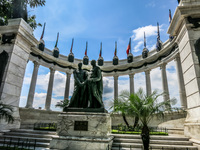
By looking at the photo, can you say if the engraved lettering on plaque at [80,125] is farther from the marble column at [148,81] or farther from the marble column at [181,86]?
the marble column at [148,81]

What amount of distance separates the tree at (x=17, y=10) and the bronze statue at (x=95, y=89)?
8.97m

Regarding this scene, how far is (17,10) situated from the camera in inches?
648

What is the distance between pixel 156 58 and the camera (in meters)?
34.7

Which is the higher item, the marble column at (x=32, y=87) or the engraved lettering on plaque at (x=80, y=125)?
the marble column at (x=32, y=87)

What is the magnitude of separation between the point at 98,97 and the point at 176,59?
23.6m

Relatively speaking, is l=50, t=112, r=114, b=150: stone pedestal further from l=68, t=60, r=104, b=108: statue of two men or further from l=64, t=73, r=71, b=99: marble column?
l=64, t=73, r=71, b=99: marble column

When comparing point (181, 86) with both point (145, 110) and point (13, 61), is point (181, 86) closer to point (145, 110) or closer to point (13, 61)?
point (145, 110)

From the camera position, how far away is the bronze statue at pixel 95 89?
1051 centimetres

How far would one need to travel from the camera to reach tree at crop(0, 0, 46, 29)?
1360cm

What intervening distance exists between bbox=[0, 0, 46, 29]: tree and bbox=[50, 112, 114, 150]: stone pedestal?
36.6ft

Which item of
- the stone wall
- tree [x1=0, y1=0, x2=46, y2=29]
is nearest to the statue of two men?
tree [x1=0, y1=0, x2=46, y2=29]

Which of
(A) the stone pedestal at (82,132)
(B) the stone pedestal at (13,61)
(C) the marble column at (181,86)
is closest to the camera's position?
(A) the stone pedestal at (82,132)

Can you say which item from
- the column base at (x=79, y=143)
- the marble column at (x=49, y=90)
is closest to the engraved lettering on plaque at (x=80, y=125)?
the column base at (x=79, y=143)

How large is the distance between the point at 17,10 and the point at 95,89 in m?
13.8
